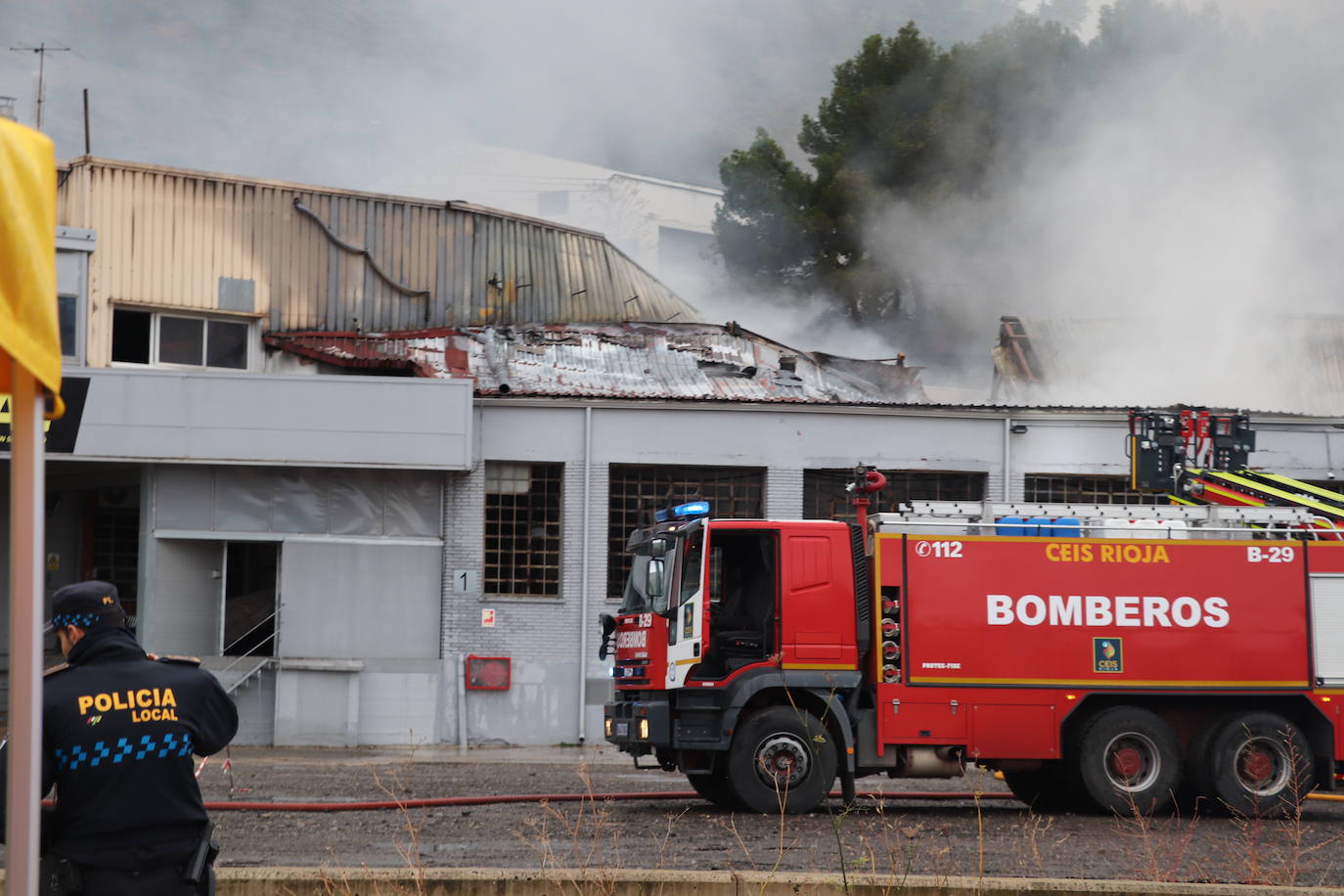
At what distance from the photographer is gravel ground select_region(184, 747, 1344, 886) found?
914cm

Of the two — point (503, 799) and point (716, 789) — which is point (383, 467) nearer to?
point (503, 799)

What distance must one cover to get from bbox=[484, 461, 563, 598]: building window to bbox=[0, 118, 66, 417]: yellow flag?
17355 mm

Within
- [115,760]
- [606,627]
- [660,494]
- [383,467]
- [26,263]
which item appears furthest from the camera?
[660,494]

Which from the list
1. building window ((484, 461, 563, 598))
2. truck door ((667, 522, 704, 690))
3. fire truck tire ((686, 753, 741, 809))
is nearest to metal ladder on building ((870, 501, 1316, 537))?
truck door ((667, 522, 704, 690))

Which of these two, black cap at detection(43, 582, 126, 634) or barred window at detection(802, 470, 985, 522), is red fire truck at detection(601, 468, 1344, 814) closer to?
black cap at detection(43, 582, 126, 634)

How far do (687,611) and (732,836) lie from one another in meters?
2.31

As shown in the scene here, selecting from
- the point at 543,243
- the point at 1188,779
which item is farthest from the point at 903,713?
the point at 543,243

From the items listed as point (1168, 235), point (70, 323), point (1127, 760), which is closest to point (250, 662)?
point (70, 323)

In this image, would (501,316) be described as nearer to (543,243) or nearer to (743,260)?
(543,243)

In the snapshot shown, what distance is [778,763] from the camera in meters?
12.0

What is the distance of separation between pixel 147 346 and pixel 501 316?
6418mm

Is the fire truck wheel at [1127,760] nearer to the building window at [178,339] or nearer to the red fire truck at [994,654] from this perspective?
the red fire truck at [994,654]

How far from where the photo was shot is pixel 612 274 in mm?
29031

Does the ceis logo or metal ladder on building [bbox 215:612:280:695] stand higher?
the ceis logo
